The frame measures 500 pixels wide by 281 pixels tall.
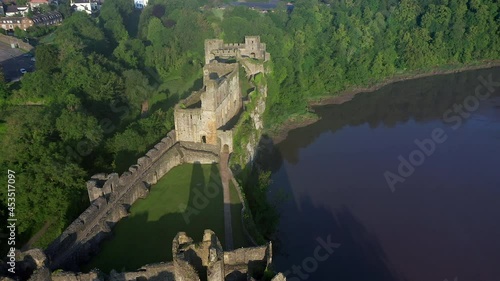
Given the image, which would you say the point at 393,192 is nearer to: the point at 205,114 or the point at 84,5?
the point at 205,114

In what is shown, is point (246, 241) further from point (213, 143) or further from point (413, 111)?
point (413, 111)

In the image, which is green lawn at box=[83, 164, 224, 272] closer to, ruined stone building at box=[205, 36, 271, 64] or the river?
the river

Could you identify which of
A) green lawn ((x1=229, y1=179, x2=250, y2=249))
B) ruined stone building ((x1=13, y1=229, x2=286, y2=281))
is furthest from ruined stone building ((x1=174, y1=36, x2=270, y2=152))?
ruined stone building ((x1=13, y1=229, x2=286, y2=281))

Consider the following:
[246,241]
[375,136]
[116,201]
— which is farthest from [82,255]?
[375,136]

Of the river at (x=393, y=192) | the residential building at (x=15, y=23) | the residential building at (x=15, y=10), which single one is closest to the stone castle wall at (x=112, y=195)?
the river at (x=393, y=192)

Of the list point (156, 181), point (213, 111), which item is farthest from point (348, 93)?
point (156, 181)

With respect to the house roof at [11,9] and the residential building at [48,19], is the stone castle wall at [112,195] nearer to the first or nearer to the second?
the residential building at [48,19]
